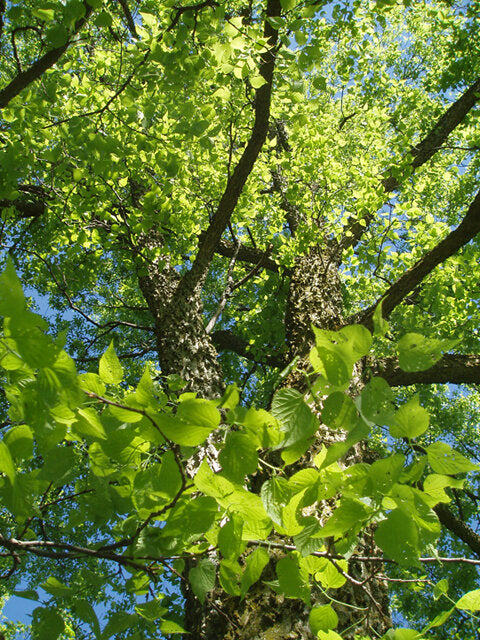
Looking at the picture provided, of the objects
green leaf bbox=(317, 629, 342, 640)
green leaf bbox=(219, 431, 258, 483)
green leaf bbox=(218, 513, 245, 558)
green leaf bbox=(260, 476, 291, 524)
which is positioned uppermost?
green leaf bbox=(219, 431, 258, 483)

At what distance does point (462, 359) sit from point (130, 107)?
3.97 m

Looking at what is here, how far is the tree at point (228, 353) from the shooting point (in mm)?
940

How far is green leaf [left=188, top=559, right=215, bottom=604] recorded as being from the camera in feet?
3.75

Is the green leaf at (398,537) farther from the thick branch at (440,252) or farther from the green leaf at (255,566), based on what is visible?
the thick branch at (440,252)

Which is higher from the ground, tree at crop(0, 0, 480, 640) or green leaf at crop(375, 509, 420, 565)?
tree at crop(0, 0, 480, 640)

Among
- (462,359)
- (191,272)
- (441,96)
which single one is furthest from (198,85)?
(441,96)

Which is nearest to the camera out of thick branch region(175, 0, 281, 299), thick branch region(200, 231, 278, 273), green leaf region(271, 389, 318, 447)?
green leaf region(271, 389, 318, 447)

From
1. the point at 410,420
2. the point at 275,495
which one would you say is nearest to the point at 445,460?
the point at 410,420

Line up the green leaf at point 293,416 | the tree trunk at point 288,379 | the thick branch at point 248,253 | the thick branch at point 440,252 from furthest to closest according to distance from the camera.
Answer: the thick branch at point 248,253 → the thick branch at point 440,252 → the tree trunk at point 288,379 → the green leaf at point 293,416

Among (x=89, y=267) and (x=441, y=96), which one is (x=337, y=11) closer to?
(x=89, y=267)

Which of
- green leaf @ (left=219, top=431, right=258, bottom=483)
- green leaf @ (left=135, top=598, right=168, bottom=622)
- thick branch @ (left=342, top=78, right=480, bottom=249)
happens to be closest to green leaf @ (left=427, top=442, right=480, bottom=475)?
green leaf @ (left=219, top=431, right=258, bottom=483)

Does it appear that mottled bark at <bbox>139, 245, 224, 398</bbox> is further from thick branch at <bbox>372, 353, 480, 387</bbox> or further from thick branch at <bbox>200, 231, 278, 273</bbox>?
thick branch at <bbox>200, 231, 278, 273</bbox>

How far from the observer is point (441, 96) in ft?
30.1

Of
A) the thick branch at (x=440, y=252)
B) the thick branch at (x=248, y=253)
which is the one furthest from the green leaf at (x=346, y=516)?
the thick branch at (x=248, y=253)
